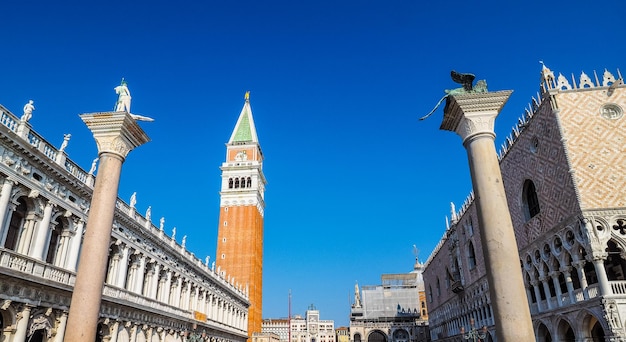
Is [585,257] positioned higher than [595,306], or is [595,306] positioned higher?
[585,257]

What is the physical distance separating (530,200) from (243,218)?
47.4 meters

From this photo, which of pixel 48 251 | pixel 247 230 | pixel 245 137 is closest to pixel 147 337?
pixel 48 251

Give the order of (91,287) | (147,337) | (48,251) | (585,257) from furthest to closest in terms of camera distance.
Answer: (147,337) → (585,257) → (48,251) → (91,287)

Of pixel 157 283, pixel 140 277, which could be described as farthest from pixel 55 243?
pixel 157 283

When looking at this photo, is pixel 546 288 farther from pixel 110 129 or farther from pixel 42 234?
pixel 42 234

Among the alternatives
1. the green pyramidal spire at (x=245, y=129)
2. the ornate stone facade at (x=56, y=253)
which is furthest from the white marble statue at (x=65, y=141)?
the green pyramidal spire at (x=245, y=129)

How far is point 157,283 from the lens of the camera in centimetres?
3075

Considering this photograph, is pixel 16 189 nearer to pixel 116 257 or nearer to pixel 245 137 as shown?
pixel 116 257

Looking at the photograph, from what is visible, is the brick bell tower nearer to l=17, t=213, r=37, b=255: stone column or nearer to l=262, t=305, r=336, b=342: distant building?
l=17, t=213, r=37, b=255: stone column

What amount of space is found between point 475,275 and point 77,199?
1209 inches

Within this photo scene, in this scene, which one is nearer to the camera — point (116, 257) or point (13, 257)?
point (13, 257)

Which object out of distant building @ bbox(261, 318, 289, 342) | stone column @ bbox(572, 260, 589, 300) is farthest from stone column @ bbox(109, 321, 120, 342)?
distant building @ bbox(261, 318, 289, 342)

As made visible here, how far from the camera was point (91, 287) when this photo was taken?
8484 millimetres

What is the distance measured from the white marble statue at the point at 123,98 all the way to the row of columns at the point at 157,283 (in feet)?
54.5
